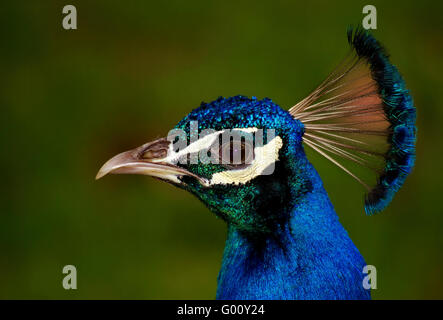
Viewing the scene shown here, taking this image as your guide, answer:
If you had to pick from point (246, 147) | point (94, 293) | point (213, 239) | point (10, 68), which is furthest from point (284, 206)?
point (10, 68)

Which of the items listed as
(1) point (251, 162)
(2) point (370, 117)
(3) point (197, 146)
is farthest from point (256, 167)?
(2) point (370, 117)

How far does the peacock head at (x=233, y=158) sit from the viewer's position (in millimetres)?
1167

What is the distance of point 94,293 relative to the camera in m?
2.64

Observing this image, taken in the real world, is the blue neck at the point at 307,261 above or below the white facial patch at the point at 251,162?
below

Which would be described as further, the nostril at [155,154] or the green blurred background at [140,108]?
the green blurred background at [140,108]

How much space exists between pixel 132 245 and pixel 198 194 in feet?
5.00

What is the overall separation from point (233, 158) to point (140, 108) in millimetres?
1525

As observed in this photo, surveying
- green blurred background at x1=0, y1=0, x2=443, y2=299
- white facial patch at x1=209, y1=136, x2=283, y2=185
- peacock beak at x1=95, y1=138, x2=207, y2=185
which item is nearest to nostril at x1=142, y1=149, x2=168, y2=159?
peacock beak at x1=95, y1=138, x2=207, y2=185

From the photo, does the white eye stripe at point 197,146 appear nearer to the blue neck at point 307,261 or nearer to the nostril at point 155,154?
Result: the nostril at point 155,154

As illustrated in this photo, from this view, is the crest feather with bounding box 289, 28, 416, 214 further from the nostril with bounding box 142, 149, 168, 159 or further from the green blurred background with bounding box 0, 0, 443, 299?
the green blurred background with bounding box 0, 0, 443, 299

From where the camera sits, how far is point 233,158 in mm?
1171

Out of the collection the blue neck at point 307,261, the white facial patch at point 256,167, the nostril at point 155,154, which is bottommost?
the blue neck at point 307,261

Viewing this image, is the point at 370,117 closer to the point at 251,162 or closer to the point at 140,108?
the point at 251,162

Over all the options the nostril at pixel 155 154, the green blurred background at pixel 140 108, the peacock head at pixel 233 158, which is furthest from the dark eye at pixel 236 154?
the green blurred background at pixel 140 108
